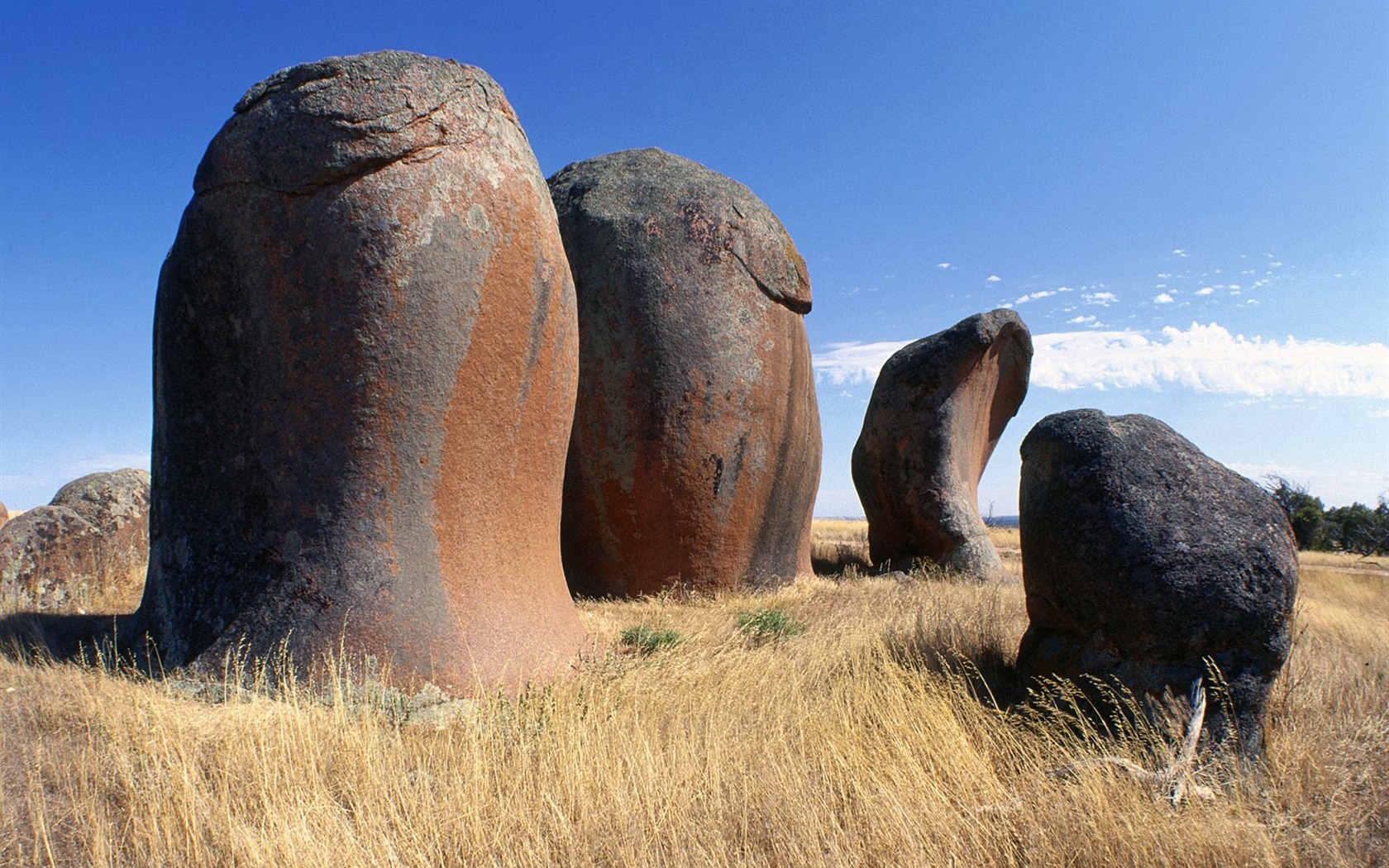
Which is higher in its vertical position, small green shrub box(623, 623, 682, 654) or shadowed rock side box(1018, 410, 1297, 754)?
shadowed rock side box(1018, 410, 1297, 754)

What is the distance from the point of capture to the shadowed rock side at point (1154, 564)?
2945 mm

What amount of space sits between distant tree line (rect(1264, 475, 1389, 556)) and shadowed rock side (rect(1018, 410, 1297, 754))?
55.0 feet

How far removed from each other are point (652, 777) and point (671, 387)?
3.44 m

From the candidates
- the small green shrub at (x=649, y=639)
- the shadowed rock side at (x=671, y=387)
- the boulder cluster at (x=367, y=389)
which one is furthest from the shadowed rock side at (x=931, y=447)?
the boulder cluster at (x=367, y=389)

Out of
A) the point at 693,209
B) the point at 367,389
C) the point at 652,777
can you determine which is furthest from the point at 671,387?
the point at 652,777

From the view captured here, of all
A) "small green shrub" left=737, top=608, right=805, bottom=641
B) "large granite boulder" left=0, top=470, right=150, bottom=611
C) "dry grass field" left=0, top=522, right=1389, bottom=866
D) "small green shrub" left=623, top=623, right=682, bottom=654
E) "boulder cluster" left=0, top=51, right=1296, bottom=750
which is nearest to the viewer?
"dry grass field" left=0, top=522, right=1389, bottom=866

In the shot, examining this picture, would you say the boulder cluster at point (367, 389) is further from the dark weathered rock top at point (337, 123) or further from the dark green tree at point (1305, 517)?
the dark green tree at point (1305, 517)

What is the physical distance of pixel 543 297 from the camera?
3.77 m

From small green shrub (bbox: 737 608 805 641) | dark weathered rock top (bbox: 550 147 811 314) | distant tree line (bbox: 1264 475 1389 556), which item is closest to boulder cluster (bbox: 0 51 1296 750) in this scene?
small green shrub (bbox: 737 608 805 641)

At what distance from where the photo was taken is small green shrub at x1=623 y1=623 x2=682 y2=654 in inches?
165

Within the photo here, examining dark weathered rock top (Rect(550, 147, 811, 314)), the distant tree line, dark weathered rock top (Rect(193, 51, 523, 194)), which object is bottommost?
the distant tree line

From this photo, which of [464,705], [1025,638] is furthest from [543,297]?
[1025,638]

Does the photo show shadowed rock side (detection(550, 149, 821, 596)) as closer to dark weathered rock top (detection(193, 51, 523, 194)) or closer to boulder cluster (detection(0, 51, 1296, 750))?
boulder cluster (detection(0, 51, 1296, 750))

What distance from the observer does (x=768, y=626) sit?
15.6 ft
